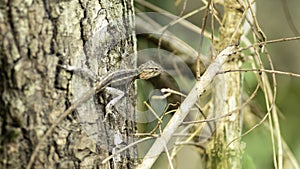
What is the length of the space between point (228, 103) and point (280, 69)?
103 cm

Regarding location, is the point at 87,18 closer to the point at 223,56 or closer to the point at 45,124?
the point at 45,124

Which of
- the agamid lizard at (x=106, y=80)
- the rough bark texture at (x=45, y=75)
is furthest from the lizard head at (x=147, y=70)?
the rough bark texture at (x=45, y=75)

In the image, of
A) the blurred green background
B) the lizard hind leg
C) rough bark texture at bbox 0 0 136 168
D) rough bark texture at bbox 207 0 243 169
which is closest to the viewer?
rough bark texture at bbox 0 0 136 168

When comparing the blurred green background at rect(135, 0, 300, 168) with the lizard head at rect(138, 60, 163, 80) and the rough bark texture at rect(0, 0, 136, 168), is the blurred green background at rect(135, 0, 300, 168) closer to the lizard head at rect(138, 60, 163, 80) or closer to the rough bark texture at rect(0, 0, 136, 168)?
the lizard head at rect(138, 60, 163, 80)

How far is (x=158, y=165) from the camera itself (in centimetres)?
159

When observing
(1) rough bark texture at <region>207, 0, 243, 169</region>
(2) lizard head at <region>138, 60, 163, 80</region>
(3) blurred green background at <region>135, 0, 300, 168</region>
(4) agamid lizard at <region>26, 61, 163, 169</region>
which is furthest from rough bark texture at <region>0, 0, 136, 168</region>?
(3) blurred green background at <region>135, 0, 300, 168</region>

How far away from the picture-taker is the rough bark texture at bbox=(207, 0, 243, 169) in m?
1.21

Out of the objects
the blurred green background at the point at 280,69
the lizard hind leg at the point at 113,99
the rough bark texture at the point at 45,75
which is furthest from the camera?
the blurred green background at the point at 280,69

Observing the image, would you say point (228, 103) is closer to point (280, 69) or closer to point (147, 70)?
point (147, 70)

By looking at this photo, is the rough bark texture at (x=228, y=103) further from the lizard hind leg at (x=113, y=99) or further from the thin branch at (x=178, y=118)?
the lizard hind leg at (x=113, y=99)

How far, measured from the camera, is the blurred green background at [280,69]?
1683 millimetres

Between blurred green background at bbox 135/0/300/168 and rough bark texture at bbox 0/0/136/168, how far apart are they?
A: 2.61 feet

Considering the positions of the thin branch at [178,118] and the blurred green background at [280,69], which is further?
the blurred green background at [280,69]

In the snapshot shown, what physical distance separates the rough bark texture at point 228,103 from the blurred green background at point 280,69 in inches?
9.0
